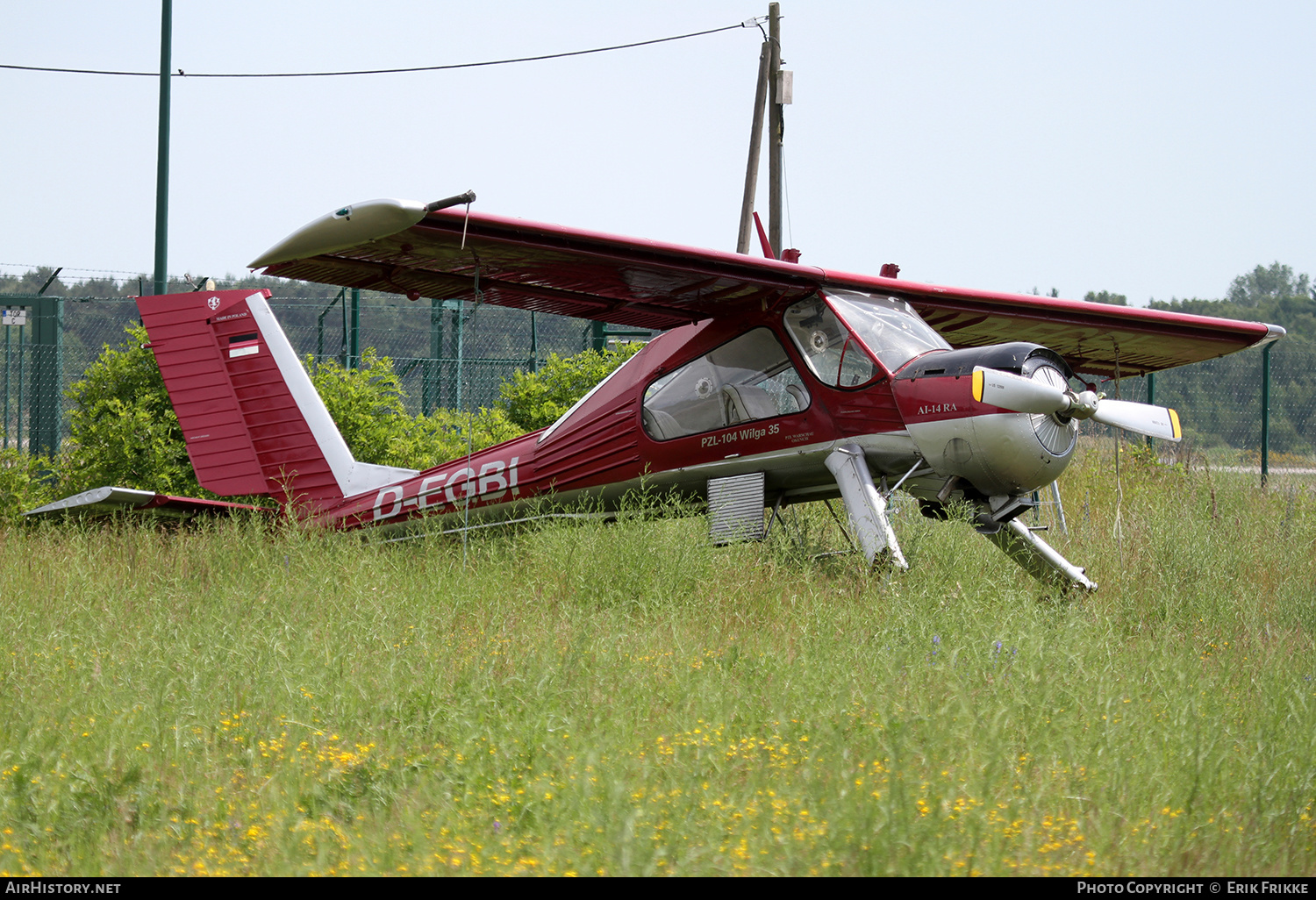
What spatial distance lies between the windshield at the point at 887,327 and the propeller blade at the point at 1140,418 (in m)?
1.07

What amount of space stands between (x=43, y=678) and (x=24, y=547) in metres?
4.25

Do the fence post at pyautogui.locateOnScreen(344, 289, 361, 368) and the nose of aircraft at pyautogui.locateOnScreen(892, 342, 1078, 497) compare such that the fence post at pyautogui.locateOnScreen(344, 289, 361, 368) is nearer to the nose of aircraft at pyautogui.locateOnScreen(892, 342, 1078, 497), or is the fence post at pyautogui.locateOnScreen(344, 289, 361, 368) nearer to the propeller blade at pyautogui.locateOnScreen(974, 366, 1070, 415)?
the nose of aircraft at pyautogui.locateOnScreen(892, 342, 1078, 497)

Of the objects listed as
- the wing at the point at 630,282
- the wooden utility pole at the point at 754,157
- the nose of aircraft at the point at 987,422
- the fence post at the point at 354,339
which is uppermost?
the wooden utility pole at the point at 754,157

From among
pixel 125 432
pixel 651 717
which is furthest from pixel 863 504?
pixel 125 432

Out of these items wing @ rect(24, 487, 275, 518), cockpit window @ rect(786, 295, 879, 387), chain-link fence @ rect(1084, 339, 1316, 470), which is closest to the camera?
cockpit window @ rect(786, 295, 879, 387)

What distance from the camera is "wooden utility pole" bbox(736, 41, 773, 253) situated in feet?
52.8

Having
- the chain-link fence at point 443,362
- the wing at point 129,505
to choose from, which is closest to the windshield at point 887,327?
the chain-link fence at point 443,362

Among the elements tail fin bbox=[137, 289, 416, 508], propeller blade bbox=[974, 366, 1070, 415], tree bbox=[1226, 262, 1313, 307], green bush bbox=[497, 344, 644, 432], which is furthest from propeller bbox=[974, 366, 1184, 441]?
tree bbox=[1226, 262, 1313, 307]

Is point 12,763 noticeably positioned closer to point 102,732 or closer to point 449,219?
point 102,732

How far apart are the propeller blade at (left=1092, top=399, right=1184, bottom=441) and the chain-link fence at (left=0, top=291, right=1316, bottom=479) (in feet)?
5.53

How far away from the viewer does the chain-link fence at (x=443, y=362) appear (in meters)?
13.1

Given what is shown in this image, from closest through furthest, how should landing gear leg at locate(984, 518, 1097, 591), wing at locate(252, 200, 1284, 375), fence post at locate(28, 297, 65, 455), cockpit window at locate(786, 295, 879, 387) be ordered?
wing at locate(252, 200, 1284, 375), cockpit window at locate(786, 295, 879, 387), landing gear leg at locate(984, 518, 1097, 591), fence post at locate(28, 297, 65, 455)

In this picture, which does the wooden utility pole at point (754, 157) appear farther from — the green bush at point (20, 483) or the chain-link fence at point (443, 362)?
the green bush at point (20, 483)

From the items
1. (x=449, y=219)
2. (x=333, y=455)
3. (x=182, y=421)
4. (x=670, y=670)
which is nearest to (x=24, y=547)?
(x=182, y=421)
